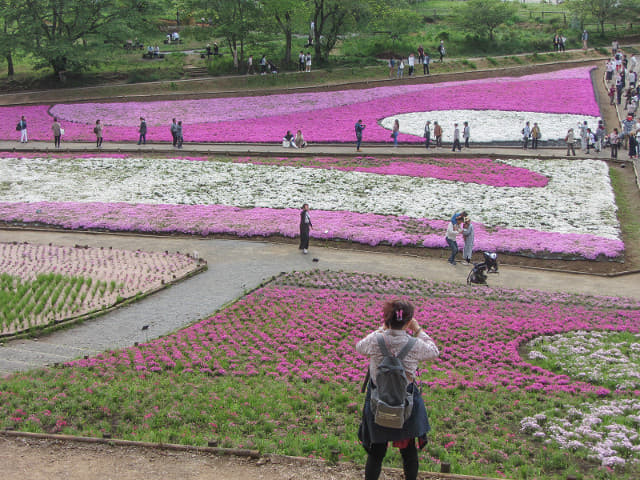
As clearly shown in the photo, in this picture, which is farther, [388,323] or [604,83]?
[604,83]

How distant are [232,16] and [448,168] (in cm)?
2940

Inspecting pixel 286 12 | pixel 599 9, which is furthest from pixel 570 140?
pixel 599 9

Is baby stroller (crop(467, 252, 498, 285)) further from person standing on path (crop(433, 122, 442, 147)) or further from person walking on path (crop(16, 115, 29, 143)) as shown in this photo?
person walking on path (crop(16, 115, 29, 143))

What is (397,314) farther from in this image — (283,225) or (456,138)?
(456,138)

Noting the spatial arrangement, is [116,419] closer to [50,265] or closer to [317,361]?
[317,361]

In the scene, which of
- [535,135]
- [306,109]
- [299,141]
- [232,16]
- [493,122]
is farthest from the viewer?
[232,16]

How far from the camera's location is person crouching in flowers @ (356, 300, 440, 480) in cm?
753

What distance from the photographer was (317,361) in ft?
48.1

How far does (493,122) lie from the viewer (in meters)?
44.9

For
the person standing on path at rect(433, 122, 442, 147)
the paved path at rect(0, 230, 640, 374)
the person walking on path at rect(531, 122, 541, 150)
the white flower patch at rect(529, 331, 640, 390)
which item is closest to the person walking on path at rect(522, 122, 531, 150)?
the person walking on path at rect(531, 122, 541, 150)

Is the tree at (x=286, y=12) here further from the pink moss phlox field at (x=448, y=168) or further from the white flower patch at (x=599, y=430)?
the white flower patch at (x=599, y=430)

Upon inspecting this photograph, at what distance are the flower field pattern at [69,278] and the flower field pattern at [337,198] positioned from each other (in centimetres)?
391

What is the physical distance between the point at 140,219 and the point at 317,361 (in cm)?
1574

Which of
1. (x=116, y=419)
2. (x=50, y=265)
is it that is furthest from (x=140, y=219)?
(x=116, y=419)
